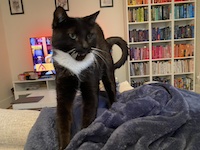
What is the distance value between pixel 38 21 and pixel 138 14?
65.2 inches

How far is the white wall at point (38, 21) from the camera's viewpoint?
3182 mm

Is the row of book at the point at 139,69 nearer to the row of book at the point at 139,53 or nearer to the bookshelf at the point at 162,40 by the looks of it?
the bookshelf at the point at 162,40

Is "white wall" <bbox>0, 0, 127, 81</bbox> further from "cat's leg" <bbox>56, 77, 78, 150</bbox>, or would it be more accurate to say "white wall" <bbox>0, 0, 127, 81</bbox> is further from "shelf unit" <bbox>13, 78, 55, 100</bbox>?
"cat's leg" <bbox>56, 77, 78, 150</bbox>

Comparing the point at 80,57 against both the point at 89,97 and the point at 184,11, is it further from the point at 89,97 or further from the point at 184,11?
the point at 184,11

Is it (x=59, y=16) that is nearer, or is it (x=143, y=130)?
(x=143, y=130)

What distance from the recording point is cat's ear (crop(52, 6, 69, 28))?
704 mm

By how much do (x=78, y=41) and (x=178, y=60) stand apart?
2.69 m

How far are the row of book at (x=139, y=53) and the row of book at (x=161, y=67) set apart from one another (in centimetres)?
20

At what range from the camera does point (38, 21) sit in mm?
3242

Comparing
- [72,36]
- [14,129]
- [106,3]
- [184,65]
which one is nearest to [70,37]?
[72,36]

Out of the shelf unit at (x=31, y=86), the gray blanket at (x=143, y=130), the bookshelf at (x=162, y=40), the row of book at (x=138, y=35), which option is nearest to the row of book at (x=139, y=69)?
the bookshelf at (x=162, y=40)

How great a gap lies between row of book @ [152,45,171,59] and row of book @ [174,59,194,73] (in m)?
0.20

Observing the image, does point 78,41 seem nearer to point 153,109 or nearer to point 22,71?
point 153,109

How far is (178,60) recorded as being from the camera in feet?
10.1
